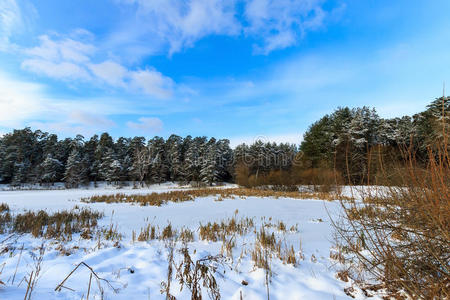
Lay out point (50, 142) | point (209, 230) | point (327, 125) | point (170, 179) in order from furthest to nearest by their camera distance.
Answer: point (170, 179) < point (50, 142) < point (327, 125) < point (209, 230)

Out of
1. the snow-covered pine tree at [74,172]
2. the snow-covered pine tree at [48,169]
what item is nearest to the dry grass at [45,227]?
the snow-covered pine tree at [74,172]

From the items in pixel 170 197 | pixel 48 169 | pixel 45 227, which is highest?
pixel 48 169

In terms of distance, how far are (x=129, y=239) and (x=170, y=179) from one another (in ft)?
151

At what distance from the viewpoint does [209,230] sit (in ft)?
14.4

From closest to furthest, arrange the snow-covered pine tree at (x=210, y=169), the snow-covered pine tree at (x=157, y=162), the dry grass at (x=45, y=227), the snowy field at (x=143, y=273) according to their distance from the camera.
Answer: the snowy field at (x=143, y=273), the dry grass at (x=45, y=227), the snow-covered pine tree at (x=210, y=169), the snow-covered pine tree at (x=157, y=162)

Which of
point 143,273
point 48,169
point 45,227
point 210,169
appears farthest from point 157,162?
point 143,273

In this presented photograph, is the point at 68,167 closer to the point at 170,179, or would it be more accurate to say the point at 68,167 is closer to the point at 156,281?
the point at 170,179

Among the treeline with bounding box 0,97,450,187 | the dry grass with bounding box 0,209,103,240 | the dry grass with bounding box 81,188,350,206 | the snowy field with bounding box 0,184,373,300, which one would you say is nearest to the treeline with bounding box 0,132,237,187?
the treeline with bounding box 0,97,450,187

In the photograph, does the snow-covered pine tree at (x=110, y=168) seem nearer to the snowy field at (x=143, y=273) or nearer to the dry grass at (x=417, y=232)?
the snowy field at (x=143, y=273)

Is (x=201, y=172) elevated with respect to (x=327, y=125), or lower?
lower

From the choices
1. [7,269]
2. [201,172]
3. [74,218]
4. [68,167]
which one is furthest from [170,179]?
[7,269]

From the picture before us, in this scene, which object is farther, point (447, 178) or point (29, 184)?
point (29, 184)

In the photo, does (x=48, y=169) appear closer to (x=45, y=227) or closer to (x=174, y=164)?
(x=174, y=164)

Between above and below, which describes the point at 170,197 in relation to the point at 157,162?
below
